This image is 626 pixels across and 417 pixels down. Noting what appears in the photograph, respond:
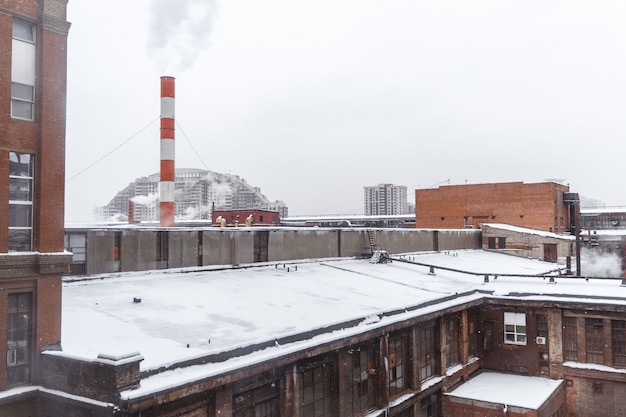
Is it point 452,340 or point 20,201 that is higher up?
point 20,201

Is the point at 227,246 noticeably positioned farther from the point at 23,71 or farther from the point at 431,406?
the point at 23,71

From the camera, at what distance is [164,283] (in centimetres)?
1669

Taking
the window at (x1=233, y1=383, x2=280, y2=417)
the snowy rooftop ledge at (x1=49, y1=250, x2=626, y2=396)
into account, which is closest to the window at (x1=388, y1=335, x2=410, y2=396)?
the snowy rooftop ledge at (x1=49, y1=250, x2=626, y2=396)

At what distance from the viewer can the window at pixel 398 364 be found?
17172 mm

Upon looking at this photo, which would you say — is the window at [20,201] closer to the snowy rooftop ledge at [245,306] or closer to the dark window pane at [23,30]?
the snowy rooftop ledge at [245,306]

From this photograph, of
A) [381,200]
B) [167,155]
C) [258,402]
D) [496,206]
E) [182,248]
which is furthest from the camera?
[381,200]

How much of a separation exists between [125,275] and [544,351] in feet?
58.0

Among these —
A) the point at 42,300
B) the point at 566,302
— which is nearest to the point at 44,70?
the point at 42,300

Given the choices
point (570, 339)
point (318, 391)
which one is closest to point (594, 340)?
point (570, 339)

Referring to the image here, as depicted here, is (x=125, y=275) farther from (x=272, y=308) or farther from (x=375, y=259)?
(x=375, y=259)

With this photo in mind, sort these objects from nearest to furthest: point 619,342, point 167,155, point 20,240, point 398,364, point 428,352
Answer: point 20,240
point 398,364
point 428,352
point 619,342
point 167,155

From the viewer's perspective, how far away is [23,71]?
1077 cm

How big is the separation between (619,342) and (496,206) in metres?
31.7

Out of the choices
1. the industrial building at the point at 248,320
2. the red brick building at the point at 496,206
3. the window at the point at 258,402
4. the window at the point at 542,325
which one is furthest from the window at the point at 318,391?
the red brick building at the point at 496,206
